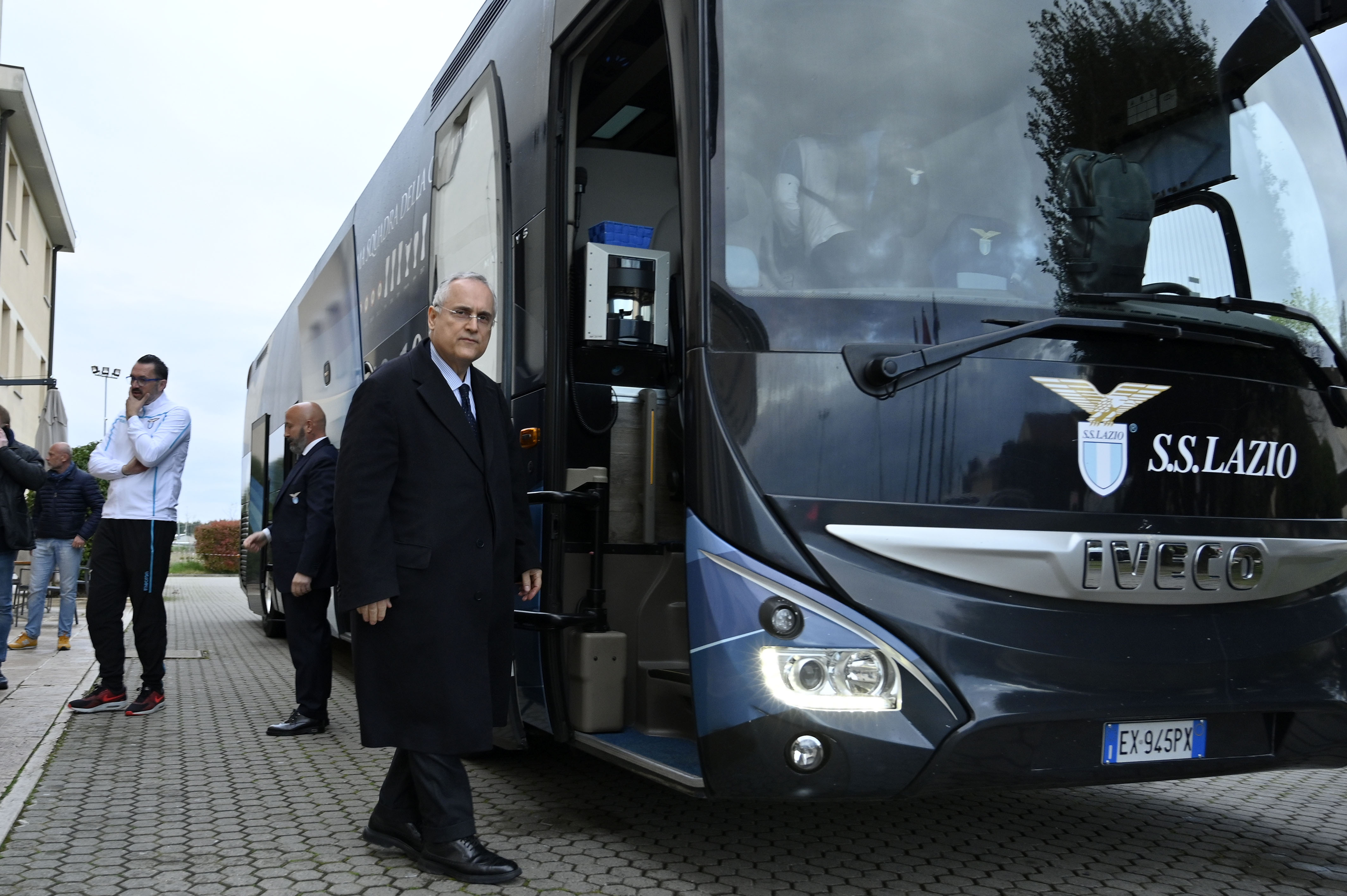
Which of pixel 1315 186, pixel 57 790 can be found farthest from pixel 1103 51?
pixel 57 790

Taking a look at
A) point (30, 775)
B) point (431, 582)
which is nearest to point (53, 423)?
point (30, 775)

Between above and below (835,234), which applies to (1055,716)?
below

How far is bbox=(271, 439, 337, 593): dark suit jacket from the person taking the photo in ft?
21.3

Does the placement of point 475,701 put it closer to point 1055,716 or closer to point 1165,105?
point 1055,716

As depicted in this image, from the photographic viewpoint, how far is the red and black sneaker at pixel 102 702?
278 inches

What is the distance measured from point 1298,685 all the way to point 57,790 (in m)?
4.62

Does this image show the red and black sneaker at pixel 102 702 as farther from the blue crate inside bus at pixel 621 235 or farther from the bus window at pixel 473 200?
the blue crate inside bus at pixel 621 235

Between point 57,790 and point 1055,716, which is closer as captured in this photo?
point 1055,716

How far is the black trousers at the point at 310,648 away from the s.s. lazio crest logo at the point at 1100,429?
4.49m

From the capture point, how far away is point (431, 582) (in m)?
3.79

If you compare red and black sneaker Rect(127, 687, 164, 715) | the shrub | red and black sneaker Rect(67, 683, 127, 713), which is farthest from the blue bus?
the shrub

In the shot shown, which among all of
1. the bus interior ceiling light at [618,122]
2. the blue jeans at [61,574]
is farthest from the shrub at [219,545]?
the bus interior ceiling light at [618,122]

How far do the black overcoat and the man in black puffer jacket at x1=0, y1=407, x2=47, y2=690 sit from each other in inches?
187

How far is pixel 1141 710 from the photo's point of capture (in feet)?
11.4
